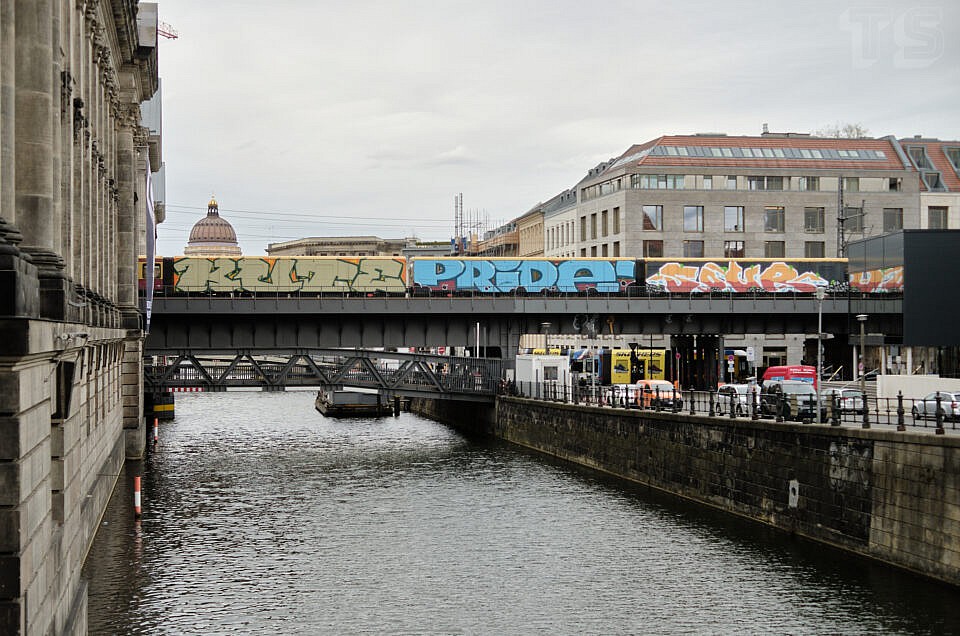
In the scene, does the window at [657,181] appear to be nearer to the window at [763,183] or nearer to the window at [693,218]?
the window at [693,218]

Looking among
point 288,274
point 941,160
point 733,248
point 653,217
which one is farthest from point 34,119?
point 941,160

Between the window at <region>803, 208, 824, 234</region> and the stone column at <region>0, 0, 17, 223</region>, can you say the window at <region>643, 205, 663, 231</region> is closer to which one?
the window at <region>803, 208, 824, 234</region>

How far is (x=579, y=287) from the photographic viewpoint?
274ft

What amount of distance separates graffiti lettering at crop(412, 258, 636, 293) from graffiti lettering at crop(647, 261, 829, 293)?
17.8 feet

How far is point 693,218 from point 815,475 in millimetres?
83611

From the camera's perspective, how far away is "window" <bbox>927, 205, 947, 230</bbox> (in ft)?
393

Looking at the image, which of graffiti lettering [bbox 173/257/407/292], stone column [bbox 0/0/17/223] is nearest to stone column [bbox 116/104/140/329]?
graffiti lettering [bbox 173/257/407/292]

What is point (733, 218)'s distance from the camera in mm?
118438

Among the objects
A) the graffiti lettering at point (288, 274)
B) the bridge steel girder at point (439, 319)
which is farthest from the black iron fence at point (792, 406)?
the graffiti lettering at point (288, 274)

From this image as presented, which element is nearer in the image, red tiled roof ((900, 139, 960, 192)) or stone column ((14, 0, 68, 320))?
stone column ((14, 0, 68, 320))

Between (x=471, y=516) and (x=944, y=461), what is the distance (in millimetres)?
18352

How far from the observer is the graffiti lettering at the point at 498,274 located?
267 feet

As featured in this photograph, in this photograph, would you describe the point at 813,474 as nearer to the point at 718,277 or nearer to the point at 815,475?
the point at 815,475

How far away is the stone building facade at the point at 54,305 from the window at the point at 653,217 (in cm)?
7522
